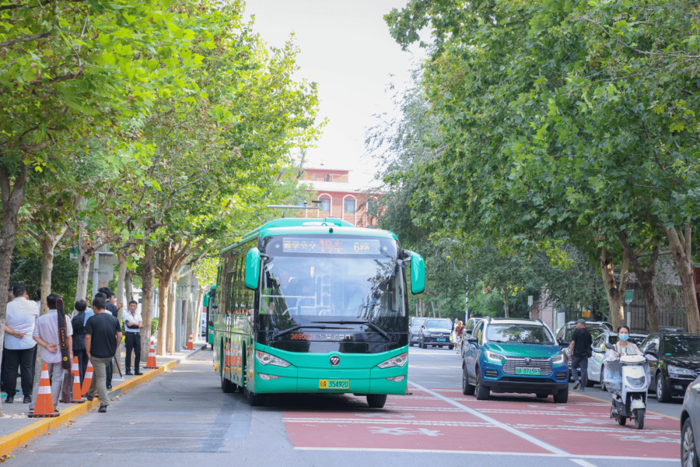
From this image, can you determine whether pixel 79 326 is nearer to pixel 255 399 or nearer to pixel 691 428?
pixel 255 399

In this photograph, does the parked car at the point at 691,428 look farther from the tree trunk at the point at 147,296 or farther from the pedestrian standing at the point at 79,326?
the tree trunk at the point at 147,296

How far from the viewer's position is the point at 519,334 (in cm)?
2111

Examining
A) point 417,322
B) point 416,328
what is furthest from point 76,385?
point 417,322

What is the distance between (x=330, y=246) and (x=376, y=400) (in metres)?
2.92

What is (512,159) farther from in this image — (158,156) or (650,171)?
(158,156)

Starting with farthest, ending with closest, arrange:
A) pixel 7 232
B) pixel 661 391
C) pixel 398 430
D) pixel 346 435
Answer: pixel 661 391
pixel 7 232
pixel 398 430
pixel 346 435

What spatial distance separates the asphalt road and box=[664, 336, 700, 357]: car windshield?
4.26 metres

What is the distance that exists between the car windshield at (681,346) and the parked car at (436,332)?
36395mm

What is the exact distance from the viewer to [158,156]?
2266 centimetres

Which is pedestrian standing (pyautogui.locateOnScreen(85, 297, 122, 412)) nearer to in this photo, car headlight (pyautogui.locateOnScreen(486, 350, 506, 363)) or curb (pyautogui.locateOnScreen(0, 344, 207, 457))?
curb (pyautogui.locateOnScreen(0, 344, 207, 457))

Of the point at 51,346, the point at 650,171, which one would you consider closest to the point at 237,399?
the point at 51,346

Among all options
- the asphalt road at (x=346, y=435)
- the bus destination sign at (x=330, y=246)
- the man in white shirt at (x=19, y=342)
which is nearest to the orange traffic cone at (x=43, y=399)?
the asphalt road at (x=346, y=435)

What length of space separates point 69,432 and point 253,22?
21.6m

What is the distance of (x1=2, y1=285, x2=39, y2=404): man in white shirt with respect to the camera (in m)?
15.4
